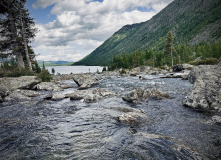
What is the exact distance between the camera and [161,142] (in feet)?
15.9

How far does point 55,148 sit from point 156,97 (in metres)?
9.65

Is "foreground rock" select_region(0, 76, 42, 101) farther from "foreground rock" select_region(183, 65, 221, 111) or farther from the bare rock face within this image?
"foreground rock" select_region(183, 65, 221, 111)

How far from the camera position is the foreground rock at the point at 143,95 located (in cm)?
1152

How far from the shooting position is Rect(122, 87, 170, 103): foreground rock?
11520 mm

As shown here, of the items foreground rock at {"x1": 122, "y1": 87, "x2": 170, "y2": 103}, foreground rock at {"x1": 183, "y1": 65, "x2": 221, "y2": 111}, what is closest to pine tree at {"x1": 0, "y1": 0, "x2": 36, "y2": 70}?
foreground rock at {"x1": 122, "y1": 87, "x2": 170, "y2": 103}

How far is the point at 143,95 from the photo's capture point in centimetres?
1266

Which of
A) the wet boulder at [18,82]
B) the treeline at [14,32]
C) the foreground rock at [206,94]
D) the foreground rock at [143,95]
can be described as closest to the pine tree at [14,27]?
the treeline at [14,32]

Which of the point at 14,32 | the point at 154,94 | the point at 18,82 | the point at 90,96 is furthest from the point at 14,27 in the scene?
the point at 154,94

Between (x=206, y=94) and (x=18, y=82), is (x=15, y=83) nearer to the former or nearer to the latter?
(x=18, y=82)

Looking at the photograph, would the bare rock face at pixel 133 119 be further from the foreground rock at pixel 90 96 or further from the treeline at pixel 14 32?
the treeline at pixel 14 32

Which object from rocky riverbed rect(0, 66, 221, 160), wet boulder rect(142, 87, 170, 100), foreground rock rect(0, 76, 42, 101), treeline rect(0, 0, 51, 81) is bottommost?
rocky riverbed rect(0, 66, 221, 160)

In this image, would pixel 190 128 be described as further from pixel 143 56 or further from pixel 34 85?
pixel 143 56

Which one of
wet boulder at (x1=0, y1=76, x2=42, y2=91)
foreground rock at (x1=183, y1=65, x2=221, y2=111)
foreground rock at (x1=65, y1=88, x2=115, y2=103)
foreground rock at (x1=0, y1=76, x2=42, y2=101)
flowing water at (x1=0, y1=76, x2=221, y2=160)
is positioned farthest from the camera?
wet boulder at (x1=0, y1=76, x2=42, y2=91)

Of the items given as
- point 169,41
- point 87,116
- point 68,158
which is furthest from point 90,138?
point 169,41
